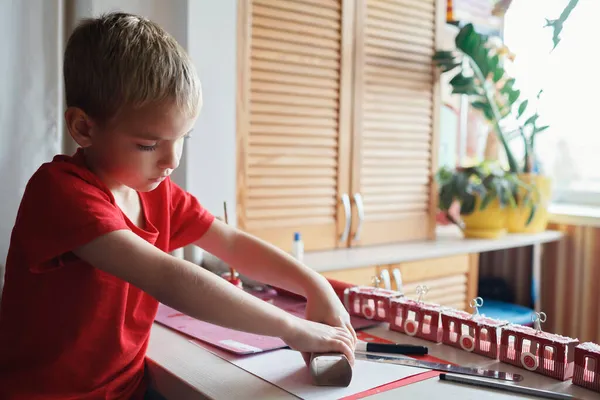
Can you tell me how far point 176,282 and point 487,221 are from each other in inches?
72.9

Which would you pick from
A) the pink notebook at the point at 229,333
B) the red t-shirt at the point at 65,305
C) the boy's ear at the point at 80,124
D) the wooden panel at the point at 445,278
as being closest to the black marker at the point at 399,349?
the pink notebook at the point at 229,333

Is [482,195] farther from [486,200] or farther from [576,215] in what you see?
[576,215]

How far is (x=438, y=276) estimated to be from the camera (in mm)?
2197

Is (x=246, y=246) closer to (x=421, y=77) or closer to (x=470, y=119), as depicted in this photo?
(x=421, y=77)

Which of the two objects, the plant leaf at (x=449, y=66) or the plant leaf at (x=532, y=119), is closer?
the plant leaf at (x=449, y=66)

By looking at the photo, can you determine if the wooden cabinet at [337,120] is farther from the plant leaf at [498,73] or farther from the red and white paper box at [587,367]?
the red and white paper box at [587,367]

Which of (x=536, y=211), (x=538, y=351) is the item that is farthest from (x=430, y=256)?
(x=538, y=351)

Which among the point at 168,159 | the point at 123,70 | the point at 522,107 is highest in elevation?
the point at 522,107

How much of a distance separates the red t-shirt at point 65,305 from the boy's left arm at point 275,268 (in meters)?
0.20

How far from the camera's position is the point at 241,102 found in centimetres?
175

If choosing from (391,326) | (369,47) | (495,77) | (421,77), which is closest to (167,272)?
(391,326)

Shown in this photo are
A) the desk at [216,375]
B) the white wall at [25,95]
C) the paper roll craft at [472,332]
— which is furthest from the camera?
the white wall at [25,95]

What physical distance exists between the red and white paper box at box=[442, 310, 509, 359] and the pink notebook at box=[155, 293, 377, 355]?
16 cm

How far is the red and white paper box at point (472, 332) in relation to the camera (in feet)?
2.98
